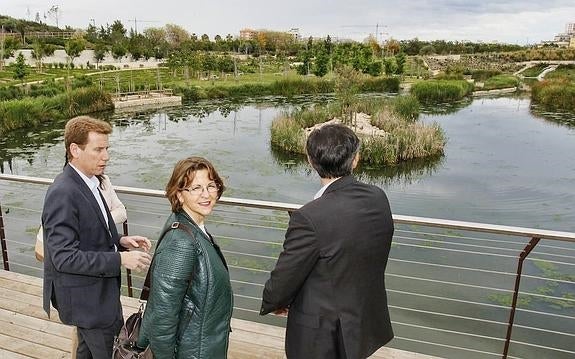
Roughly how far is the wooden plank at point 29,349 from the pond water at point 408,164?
267 inches

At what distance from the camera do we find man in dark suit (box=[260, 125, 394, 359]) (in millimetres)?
1382

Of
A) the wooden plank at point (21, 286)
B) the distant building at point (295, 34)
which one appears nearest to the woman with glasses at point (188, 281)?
the wooden plank at point (21, 286)

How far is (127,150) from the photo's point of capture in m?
14.0

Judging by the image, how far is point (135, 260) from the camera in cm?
164

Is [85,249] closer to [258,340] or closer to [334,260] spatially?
[334,260]

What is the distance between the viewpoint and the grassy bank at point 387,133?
1245cm

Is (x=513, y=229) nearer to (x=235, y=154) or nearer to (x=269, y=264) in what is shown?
(x=269, y=264)

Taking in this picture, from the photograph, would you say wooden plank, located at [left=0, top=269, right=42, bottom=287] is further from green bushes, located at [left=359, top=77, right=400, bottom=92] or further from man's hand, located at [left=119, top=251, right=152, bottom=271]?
green bushes, located at [left=359, top=77, right=400, bottom=92]

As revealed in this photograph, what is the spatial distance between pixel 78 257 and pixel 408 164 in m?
11.6

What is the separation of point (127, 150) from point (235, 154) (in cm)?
327

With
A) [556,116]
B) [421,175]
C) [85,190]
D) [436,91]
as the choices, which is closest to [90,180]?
[85,190]

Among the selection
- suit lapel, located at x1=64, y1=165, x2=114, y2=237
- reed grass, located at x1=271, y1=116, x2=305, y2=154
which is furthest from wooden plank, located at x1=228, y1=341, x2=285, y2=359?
reed grass, located at x1=271, y1=116, x2=305, y2=154

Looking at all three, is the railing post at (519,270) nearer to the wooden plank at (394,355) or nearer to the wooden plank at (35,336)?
the wooden plank at (394,355)

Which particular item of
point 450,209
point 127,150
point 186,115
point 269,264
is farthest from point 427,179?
point 186,115
